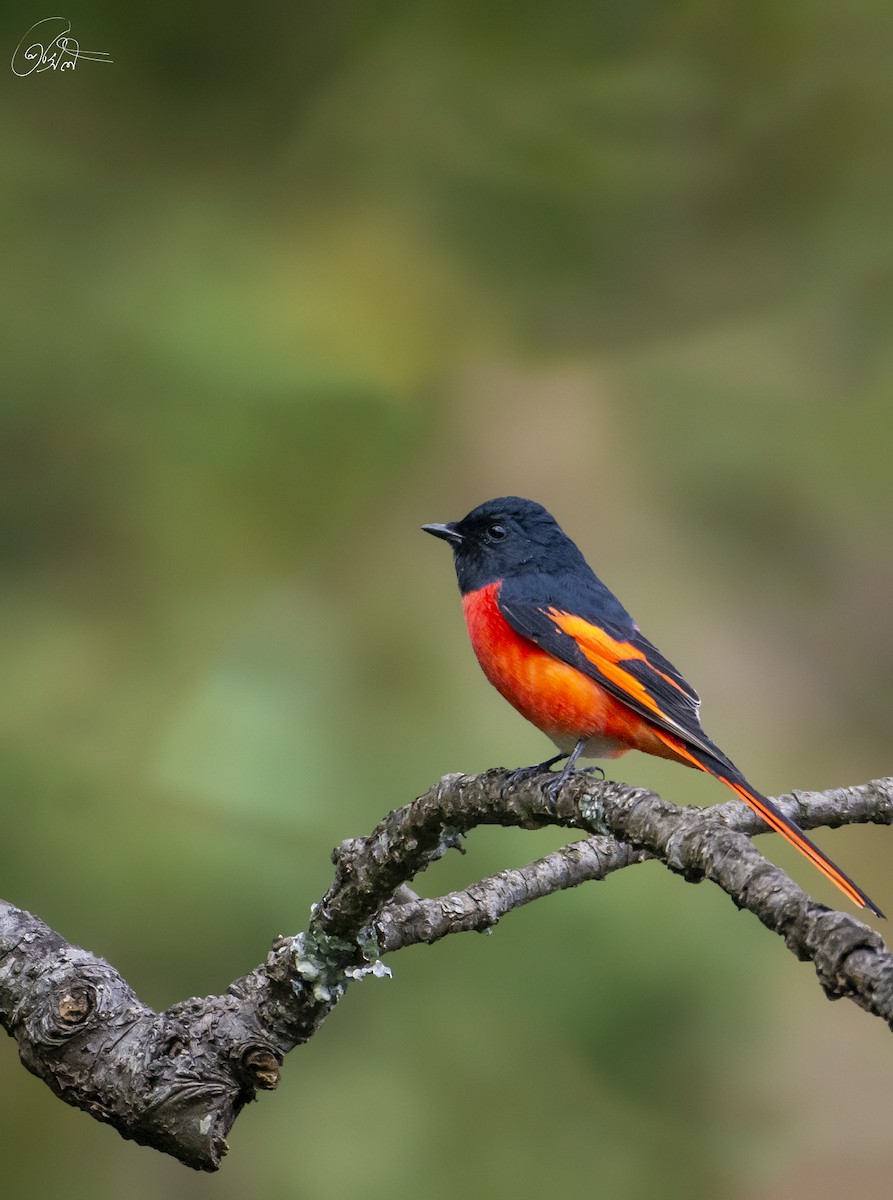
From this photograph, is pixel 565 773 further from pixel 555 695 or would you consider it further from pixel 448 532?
pixel 448 532

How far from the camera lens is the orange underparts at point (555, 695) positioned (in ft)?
7.70

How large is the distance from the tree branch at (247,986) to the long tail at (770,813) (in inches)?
4.9

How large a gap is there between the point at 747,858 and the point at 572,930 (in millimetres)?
2290

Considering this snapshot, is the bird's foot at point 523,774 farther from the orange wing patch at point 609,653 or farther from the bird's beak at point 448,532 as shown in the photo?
the bird's beak at point 448,532

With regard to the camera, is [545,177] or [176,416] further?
[545,177]

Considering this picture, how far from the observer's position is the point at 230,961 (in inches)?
127

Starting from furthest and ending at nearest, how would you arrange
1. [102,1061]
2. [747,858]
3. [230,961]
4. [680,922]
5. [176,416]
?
[176,416] → [680,922] → [230,961] → [102,1061] → [747,858]

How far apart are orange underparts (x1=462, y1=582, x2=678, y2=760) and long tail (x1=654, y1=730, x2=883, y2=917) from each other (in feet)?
0.23

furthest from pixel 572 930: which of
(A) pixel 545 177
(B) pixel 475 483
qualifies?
(A) pixel 545 177

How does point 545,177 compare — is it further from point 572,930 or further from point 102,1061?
point 102,1061
